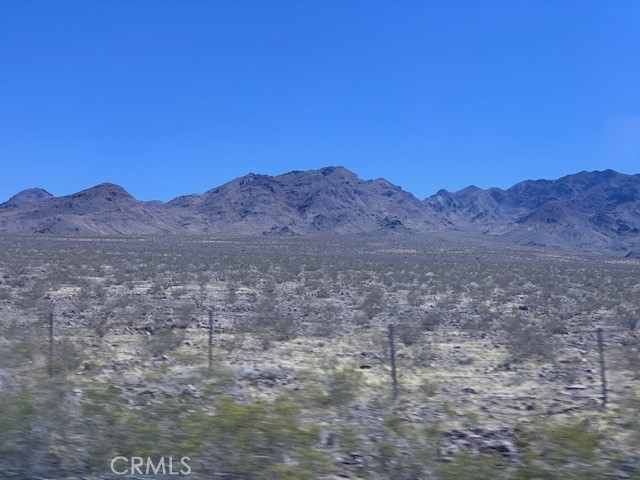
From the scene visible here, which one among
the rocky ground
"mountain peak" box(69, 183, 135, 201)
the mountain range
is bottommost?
the rocky ground

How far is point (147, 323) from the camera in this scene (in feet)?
66.4

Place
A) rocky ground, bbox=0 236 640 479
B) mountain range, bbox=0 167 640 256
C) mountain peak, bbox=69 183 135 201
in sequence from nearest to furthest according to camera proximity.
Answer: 1. rocky ground, bbox=0 236 640 479
2. mountain range, bbox=0 167 640 256
3. mountain peak, bbox=69 183 135 201

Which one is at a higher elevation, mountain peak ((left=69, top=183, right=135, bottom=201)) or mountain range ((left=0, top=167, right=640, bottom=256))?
mountain peak ((left=69, top=183, right=135, bottom=201))

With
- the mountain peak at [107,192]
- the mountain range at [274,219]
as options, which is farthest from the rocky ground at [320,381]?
the mountain peak at [107,192]

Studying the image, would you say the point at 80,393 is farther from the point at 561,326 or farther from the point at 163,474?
the point at 561,326

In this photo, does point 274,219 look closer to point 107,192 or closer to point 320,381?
point 107,192

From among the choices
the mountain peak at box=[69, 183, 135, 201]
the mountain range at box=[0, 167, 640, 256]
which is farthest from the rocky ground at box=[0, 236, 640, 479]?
the mountain peak at box=[69, 183, 135, 201]

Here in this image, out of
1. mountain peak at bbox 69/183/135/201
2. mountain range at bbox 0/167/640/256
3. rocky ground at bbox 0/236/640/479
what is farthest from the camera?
mountain peak at bbox 69/183/135/201

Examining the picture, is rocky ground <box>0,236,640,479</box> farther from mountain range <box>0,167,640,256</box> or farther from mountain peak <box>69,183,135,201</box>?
mountain peak <box>69,183,135,201</box>

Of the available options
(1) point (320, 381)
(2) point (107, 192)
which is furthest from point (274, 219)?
(1) point (320, 381)

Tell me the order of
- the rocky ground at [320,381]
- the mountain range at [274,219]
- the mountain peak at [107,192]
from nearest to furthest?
the rocky ground at [320,381]
the mountain range at [274,219]
the mountain peak at [107,192]

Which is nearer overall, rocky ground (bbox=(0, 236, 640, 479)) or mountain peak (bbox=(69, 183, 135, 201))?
rocky ground (bbox=(0, 236, 640, 479))

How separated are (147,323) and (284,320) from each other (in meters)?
4.43

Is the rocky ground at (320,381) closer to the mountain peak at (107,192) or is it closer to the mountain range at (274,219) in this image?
the mountain range at (274,219)
